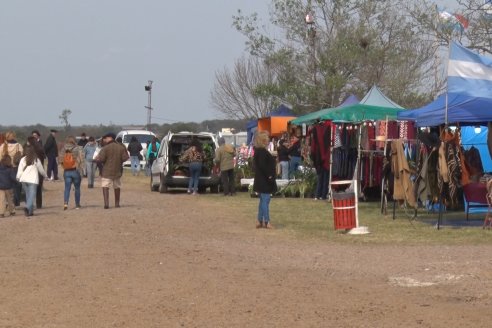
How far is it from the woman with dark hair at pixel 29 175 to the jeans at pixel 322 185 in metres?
7.44

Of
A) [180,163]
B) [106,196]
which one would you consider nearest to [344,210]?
[106,196]

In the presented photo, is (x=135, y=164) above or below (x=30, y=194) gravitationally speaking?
above

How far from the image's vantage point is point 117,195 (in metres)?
21.3

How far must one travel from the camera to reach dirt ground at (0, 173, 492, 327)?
28.5ft

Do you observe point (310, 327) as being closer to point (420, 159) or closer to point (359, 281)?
point (359, 281)

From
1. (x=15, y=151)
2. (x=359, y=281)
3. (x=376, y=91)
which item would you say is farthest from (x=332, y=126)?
(x=359, y=281)

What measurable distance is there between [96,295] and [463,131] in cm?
1313

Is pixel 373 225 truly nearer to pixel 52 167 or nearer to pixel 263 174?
pixel 263 174

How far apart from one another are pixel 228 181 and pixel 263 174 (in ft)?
32.5

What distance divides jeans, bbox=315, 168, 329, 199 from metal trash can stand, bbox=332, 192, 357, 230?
7939 millimetres

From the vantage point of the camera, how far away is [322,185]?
949 inches

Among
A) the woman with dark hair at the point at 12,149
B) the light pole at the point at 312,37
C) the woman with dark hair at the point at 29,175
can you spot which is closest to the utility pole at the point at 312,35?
the light pole at the point at 312,37

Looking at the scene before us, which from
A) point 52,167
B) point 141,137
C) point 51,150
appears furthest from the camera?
point 141,137

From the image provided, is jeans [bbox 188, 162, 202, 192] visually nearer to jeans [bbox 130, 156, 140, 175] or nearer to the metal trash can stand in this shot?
the metal trash can stand
